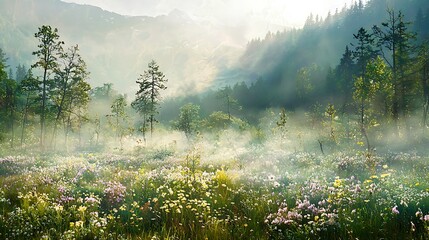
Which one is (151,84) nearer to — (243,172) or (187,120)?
(187,120)

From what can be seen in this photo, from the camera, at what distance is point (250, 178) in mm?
8820

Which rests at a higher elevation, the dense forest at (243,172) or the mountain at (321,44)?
the mountain at (321,44)

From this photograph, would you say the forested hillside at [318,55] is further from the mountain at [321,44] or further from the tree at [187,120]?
the tree at [187,120]

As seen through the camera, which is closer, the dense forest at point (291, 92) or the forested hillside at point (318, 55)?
the dense forest at point (291, 92)

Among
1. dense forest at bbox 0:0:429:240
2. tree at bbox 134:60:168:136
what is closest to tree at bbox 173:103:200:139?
dense forest at bbox 0:0:429:240

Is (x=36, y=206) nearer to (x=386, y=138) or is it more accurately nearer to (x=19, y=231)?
(x=19, y=231)

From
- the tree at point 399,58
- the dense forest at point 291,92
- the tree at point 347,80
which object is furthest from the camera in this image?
the tree at point 347,80

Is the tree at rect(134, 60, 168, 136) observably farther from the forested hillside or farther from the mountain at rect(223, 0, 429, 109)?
the mountain at rect(223, 0, 429, 109)

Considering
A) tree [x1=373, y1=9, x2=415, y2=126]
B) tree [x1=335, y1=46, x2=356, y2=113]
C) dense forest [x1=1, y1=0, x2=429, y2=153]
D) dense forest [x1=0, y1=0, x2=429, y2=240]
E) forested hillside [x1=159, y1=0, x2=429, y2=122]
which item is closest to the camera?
dense forest [x1=0, y1=0, x2=429, y2=240]

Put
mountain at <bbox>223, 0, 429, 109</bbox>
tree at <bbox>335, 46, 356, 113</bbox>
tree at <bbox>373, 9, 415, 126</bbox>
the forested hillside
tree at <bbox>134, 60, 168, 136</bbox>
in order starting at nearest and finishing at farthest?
tree at <bbox>373, 9, 415, 126</bbox> < tree at <bbox>134, 60, 168, 136</bbox> < tree at <bbox>335, 46, 356, 113</bbox> < the forested hillside < mountain at <bbox>223, 0, 429, 109</bbox>

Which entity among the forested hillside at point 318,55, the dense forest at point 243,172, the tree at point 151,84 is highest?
the forested hillside at point 318,55

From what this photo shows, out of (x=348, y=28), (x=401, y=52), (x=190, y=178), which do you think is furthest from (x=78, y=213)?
(x=348, y=28)

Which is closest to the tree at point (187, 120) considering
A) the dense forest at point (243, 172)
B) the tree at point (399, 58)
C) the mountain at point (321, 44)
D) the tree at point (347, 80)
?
the dense forest at point (243, 172)

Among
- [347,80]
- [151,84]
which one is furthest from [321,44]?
[151,84]
